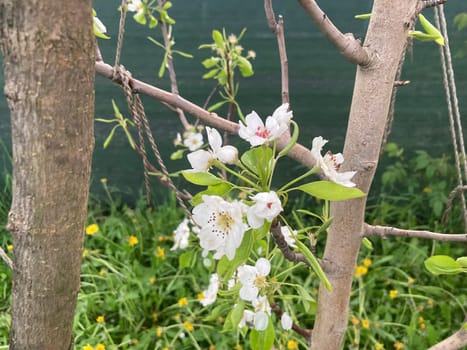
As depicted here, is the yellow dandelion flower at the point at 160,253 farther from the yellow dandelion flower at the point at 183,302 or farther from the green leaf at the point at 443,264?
the green leaf at the point at 443,264

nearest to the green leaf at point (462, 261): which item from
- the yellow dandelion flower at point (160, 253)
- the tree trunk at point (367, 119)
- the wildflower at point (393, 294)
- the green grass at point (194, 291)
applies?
the tree trunk at point (367, 119)

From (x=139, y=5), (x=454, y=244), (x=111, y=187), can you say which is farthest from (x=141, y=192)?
(x=454, y=244)

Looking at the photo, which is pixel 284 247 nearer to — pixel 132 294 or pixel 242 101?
pixel 132 294

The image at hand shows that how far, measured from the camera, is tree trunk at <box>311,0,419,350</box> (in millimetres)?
679

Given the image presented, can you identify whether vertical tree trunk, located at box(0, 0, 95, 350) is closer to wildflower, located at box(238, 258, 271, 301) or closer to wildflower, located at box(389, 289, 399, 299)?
wildflower, located at box(238, 258, 271, 301)

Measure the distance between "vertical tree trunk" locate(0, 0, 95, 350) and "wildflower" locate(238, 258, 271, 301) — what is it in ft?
1.01

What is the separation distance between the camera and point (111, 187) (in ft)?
6.70

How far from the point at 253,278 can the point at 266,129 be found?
0.33 metres

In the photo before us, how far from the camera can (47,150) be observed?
0.43 meters

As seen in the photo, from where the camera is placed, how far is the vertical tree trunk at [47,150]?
394 millimetres

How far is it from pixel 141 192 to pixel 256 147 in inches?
59.3

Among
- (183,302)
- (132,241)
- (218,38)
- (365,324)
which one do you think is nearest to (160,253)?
(132,241)

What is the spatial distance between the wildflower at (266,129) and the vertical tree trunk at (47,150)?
179 millimetres

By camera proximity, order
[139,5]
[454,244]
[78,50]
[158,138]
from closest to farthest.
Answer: [78,50] → [139,5] → [454,244] → [158,138]
